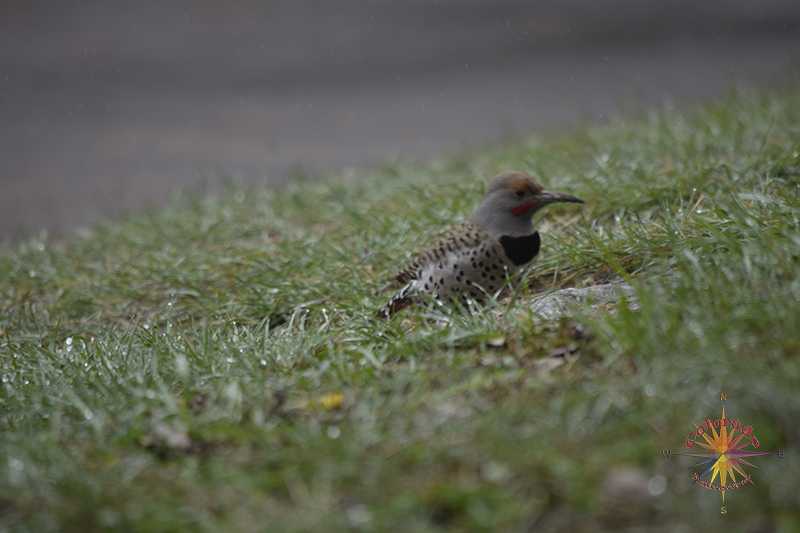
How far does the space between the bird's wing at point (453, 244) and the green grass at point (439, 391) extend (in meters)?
0.36

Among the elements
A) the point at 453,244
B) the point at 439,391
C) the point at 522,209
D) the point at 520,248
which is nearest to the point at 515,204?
the point at 522,209

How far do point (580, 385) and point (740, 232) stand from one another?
1645mm

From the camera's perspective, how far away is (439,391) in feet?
9.20

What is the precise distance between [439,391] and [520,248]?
4.60 feet

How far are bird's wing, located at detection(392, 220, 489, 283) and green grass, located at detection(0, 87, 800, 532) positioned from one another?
360mm

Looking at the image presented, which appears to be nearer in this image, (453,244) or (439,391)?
(439,391)

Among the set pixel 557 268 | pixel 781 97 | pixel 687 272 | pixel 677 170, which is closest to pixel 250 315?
pixel 557 268

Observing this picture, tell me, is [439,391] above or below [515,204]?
below

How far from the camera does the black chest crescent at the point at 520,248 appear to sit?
391 centimetres

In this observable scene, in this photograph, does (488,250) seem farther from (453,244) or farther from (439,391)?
(439,391)

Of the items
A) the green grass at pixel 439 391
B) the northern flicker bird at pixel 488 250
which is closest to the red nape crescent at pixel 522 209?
the northern flicker bird at pixel 488 250

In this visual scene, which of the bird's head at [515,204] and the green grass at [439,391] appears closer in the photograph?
the green grass at [439,391]

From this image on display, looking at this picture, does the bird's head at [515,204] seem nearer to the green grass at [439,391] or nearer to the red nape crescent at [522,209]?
the red nape crescent at [522,209]

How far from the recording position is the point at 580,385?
261 cm
